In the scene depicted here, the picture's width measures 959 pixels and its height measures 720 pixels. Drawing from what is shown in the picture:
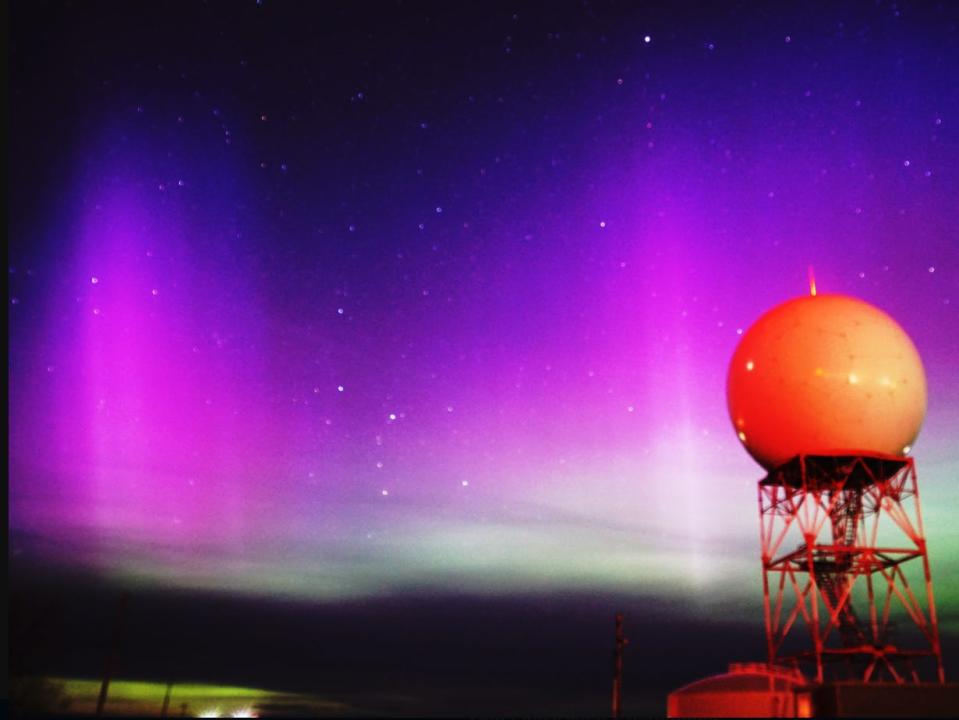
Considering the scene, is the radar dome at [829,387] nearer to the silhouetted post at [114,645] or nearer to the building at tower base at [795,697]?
the building at tower base at [795,697]

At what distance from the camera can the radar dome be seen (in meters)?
28.5

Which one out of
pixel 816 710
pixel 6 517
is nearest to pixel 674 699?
pixel 816 710

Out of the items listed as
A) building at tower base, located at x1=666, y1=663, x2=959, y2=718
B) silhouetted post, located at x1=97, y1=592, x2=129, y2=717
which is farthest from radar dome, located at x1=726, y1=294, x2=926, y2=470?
silhouetted post, located at x1=97, y1=592, x2=129, y2=717

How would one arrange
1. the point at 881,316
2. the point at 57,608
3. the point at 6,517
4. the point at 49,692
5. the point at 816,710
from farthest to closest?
the point at 49,692 < the point at 57,608 < the point at 881,316 < the point at 816,710 < the point at 6,517

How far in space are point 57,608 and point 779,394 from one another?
3467 cm

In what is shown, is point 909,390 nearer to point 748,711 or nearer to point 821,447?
point 821,447

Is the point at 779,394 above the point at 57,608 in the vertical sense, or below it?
above

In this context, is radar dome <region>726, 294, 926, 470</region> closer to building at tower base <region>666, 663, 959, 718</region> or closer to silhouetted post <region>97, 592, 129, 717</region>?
building at tower base <region>666, 663, 959, 718</region>

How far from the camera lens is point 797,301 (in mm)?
31281

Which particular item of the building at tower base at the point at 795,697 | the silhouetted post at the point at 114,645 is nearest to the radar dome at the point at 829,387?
the building at tower base at the point at 795,697

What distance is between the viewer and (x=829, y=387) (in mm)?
28562

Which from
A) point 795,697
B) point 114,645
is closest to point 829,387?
point 795,697

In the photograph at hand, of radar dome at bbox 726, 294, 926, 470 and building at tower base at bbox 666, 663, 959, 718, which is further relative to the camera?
radar dome at bbox 726, 294, 926, 470

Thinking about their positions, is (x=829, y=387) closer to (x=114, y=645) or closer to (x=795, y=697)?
(x=795, y=697)
